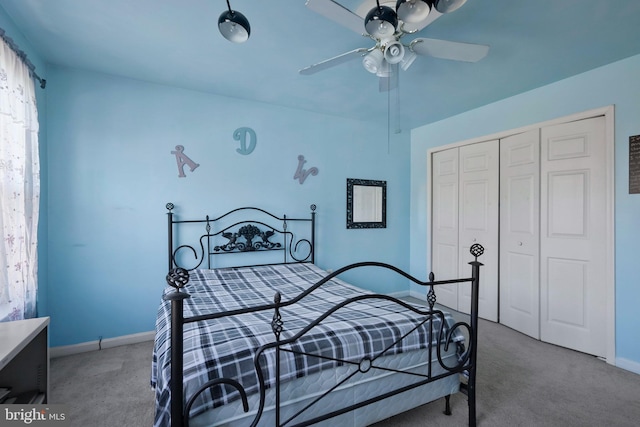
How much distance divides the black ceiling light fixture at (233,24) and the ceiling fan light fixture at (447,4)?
3.01ft

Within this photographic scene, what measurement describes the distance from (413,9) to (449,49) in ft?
1.84

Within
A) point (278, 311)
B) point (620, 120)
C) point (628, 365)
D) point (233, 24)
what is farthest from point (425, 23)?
point (628, 365)

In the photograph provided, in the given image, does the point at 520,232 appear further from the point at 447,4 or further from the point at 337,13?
the point at 337,13

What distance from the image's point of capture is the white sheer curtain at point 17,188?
1.68 metres

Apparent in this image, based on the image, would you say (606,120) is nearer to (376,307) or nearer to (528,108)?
(528,108)

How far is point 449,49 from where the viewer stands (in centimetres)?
178

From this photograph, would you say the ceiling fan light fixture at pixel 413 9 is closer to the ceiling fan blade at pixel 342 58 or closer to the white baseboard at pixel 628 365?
the ceiling fan blade at pixel 342 58

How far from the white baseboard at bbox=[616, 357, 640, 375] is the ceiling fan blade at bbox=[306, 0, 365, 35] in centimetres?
314

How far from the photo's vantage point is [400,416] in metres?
1.80

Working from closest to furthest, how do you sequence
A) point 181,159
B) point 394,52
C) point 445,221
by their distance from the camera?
point 394,52 < point 181,159 < point 445,221

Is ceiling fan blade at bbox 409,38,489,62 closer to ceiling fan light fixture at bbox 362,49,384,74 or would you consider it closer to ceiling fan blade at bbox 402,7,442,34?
ceiling fan blade at bbox 402,7,442,34

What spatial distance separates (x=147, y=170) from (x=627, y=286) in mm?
4194

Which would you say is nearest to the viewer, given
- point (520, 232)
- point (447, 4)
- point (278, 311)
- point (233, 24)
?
point (278, 311)

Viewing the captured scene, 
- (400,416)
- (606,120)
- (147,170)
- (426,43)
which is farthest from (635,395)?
(147,170)
